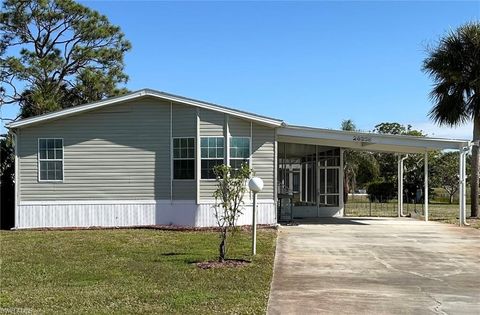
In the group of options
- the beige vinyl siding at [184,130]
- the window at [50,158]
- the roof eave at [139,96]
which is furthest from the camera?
the window at [50,158]

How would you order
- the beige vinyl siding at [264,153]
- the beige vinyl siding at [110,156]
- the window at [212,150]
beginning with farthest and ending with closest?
the beige vinyl siding at [110,156]
the beige vinyl siding at [264,153]
the window at [212,150]

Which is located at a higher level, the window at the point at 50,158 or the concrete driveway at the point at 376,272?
the window at the point at 50,158

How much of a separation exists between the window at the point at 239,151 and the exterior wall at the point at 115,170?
0.76 ft

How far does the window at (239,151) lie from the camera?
17.7 meters

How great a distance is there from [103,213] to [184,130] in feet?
12.1

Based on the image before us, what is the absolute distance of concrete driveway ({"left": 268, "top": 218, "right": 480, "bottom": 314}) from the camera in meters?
7.27

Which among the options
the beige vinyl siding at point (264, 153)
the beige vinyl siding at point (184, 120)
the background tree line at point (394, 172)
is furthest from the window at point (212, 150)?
the background tree line at point (394, 172)

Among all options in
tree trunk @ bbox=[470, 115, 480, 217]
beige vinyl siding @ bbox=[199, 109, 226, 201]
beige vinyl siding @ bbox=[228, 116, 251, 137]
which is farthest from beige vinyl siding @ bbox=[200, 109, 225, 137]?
tree trunk @ bbox=[470, 115, 480, 217]

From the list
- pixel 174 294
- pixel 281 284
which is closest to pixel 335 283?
pixel 281 284

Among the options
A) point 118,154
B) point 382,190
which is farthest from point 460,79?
point 382,190

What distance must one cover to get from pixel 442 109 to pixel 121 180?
13.4 metres

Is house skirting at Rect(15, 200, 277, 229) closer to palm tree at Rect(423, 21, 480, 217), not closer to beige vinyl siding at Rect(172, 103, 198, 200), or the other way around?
beige vinyl siding at Rect(172, 103, 198, 200)

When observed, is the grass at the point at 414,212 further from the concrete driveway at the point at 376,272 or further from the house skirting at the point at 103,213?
the house skirting at the point at 103,213

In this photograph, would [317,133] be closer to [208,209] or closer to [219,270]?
Answer: [208,209]
